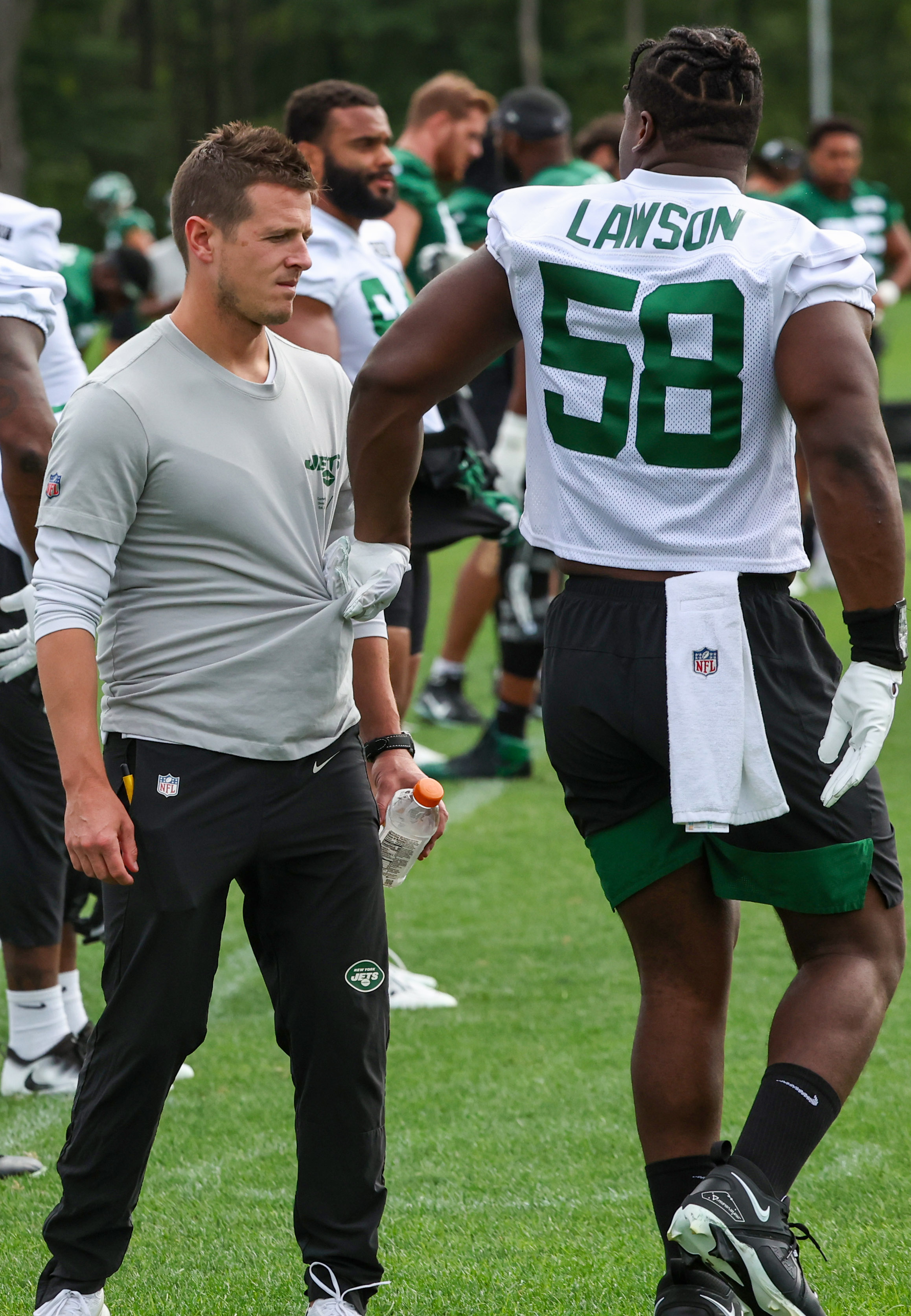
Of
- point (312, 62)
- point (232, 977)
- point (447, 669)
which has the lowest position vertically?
point (312, 62)

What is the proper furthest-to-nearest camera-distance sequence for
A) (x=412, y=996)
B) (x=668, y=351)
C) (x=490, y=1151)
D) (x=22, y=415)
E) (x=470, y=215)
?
(x=470, y=215) → (x=412, y=996) → (x=490, y=1151) → (x=22, y=415) → (x=668, y=351)

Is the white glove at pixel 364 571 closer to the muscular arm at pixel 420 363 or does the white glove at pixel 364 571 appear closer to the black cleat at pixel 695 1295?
the muscular arm at pixel 420 363

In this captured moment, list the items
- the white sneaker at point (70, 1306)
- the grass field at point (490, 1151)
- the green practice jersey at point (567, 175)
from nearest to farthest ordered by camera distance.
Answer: the white sneaker at point (70, 1306)
the grass field at point (490, 1151)
the green practice jersey at point (567, 175)

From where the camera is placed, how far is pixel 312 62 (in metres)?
44.9

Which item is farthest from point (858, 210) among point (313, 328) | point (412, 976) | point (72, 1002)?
point (72, 1002)

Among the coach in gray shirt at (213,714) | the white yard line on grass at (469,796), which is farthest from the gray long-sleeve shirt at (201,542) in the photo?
the white yard line on grass at (469,796)

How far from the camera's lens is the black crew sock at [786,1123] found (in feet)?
8.30

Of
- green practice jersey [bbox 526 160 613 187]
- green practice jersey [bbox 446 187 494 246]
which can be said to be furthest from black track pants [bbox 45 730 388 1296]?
green practice jersey [bbox 446 187 494 246]

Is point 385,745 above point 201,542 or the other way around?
the other way around

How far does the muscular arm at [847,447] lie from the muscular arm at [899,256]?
31.4 feet

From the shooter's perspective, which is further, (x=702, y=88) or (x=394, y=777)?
(x=394, y=777)

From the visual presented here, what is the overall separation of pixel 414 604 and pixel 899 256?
7.91 meters

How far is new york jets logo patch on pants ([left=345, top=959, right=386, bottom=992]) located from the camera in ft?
9.20

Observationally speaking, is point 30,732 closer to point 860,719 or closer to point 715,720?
point 715,720
